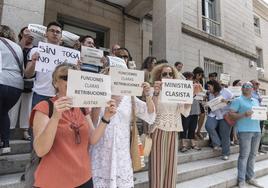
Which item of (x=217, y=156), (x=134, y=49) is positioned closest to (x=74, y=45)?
(x=217, y=156)

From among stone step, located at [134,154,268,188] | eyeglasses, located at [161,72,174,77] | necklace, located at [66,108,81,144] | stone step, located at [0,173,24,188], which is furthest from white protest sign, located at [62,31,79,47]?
stone step, located at [134,154,268,188]

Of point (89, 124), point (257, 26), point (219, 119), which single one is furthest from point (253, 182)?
point (257, 26)

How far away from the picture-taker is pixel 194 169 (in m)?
4.40

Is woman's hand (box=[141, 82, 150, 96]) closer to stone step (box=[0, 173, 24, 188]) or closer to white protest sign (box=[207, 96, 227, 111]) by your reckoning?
stone step (box=[0, 173, 24, 188])

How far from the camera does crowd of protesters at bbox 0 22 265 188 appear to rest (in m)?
1.60

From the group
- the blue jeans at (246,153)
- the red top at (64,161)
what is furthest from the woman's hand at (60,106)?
the blue jeans at (246,153)

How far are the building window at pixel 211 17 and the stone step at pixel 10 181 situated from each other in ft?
34.2

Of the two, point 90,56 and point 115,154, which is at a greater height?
point 90,56

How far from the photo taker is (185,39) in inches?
372

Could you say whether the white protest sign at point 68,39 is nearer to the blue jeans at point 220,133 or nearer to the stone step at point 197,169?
the stone step at point 197,169

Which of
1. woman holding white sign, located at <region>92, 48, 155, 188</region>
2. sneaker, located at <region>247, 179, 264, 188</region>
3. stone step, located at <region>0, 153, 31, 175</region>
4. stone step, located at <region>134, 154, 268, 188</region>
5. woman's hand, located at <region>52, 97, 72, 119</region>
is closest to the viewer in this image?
woman's hand, located at <region>52, 97, 72, 119</region>

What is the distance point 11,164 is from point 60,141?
1819 mm

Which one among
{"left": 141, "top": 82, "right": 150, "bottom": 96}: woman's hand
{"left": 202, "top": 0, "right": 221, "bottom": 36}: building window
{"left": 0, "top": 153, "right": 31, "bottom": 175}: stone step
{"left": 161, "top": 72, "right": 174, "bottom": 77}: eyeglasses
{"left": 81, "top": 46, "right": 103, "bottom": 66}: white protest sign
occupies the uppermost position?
{"left": 202, "top": 0, "right": 221, "bottom": 36}: building window

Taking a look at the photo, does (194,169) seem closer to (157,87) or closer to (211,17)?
(157,87)
